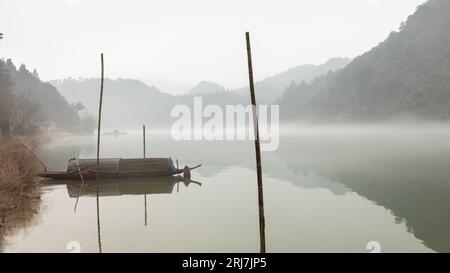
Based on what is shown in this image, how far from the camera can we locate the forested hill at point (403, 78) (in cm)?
14112

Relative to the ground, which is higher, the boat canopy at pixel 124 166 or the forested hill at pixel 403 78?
the forested hill at pixel 403 78

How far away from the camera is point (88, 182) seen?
101 ft

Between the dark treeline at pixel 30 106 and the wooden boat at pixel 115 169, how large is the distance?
22278mm

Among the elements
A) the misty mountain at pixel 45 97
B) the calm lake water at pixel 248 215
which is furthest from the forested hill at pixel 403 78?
the misty mountain at pixel 45 97

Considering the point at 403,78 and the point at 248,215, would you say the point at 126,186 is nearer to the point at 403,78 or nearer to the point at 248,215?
the point at 248,215

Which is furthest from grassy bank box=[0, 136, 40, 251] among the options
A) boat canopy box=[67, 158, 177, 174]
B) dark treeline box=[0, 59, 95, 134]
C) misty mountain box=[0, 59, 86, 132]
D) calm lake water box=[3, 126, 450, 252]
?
misty mountain box=[0, 59, 86, 132]

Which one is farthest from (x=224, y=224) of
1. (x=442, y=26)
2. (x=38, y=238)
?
(x=442, y=26)

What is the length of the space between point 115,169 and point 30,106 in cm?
4497

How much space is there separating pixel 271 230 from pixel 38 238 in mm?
10036

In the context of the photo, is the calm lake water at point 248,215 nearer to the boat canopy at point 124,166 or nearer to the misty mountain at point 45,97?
the boat canopy at point 124,166

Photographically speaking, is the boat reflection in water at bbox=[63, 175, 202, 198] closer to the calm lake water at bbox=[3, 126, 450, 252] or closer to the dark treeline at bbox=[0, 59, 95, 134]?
the calm lake water at bbox=[3, 126, 450, 252]

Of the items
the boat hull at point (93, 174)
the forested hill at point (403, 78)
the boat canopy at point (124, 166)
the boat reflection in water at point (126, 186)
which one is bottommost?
the boat reflection in water at point (126, 186)

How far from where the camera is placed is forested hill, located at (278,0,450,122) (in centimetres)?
14112

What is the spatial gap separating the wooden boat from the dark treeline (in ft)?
73.1
